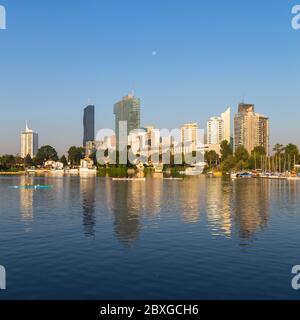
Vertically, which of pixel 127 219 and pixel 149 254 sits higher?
pixel 127 219

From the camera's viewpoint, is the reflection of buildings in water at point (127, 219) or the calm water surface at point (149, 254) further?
the reflection of buildings in water at point (127, 219)

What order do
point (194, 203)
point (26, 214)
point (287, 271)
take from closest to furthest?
point (287, 271)
point (26, 214)
point (194, 203)

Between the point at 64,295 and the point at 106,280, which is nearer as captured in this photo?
the point at 64,295

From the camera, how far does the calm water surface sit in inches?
834

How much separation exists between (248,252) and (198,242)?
4.78 metres

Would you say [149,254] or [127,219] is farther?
[127,219]

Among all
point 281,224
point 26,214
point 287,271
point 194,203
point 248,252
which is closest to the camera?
point 287,271

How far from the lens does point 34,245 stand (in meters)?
31.6

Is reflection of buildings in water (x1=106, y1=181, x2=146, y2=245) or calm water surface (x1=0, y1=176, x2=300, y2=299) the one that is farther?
reflection of buildings in water (x1=106, y1=181, x2=146, y2=245)

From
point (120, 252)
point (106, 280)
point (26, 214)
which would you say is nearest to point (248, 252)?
point (120, 252)

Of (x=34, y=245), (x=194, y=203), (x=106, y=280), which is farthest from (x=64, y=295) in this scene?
(x=194, y=203)

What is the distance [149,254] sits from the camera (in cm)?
2878

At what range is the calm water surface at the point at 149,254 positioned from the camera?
21.2 meters
